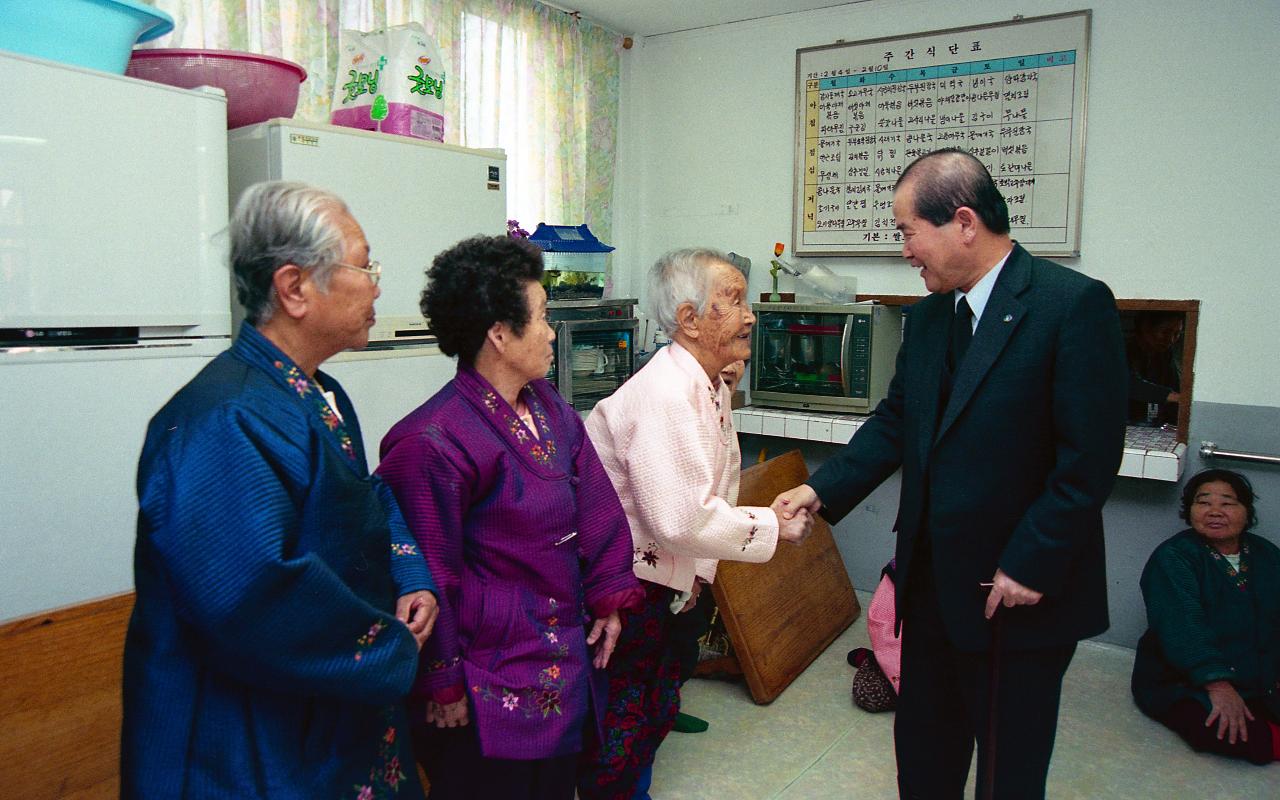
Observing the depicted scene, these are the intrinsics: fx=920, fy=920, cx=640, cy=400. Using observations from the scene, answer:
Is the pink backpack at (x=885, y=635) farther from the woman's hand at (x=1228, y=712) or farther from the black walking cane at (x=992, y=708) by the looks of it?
the black walking cane at (x=992, y=708)

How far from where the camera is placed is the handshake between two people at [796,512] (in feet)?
7.01

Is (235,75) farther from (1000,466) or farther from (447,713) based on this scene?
(1000,466)

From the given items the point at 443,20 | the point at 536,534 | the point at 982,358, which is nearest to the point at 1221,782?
the point at 982,358

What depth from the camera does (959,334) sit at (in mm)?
1871

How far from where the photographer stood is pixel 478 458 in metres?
1.59

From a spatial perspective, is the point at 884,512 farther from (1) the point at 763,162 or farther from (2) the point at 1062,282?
(2) the point at 1062,282

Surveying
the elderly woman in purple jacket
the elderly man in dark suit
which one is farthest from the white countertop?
the elderly woman in purple jacket

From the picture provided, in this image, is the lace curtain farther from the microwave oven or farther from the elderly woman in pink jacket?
the elderly woman in pink jacket

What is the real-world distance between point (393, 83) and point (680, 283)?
116cm

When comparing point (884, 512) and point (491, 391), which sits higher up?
point (491, 391)

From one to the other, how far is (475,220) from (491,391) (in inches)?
50.3

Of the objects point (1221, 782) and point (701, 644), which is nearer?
point (1221, 782)

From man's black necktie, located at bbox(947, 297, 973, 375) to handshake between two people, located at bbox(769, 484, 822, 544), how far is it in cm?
47

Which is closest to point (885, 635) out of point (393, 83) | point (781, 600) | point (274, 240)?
point (781, 600)
